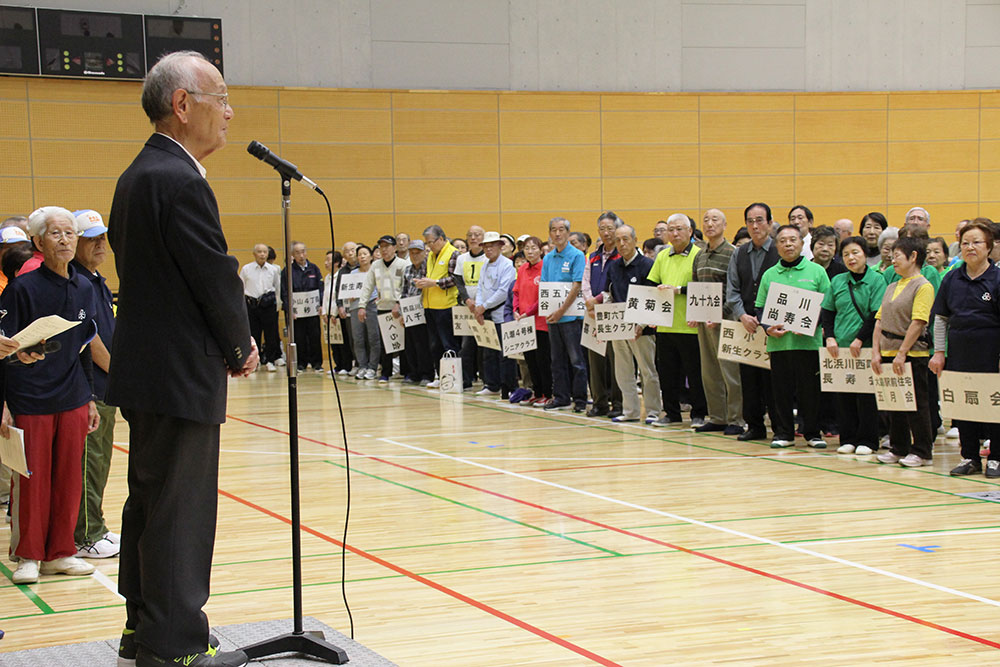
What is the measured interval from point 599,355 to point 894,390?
3584 millimetres

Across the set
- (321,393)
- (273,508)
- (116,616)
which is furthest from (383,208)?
(116,616)

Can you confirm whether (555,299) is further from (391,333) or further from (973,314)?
(973,314)

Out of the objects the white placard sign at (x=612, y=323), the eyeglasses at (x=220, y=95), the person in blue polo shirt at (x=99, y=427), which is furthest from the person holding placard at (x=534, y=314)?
the eyeglasses at (x=220, y=95)

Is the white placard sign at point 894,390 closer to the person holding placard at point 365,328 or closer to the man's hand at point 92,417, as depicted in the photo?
the man's hand at point 92,417

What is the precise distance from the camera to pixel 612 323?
1030 centimetres

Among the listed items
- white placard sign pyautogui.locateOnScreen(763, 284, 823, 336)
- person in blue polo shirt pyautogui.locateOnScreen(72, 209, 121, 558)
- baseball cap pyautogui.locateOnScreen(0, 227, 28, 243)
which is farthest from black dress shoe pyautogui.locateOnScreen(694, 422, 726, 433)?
baseball cap pyautogui.locateOnScreen(0, 227, 28, 243)

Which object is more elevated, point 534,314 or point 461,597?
point 534,314

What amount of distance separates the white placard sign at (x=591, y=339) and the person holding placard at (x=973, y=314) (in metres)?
3.59

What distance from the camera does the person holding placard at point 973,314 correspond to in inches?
286

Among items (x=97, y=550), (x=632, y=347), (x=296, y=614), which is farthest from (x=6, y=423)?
(x=632, y=347)

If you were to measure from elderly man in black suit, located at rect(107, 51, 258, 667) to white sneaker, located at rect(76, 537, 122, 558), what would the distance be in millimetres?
2532

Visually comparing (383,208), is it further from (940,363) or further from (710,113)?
(940,363)

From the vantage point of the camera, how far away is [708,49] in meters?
18.5

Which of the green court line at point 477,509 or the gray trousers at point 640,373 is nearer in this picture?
the green court line at point 477,509
